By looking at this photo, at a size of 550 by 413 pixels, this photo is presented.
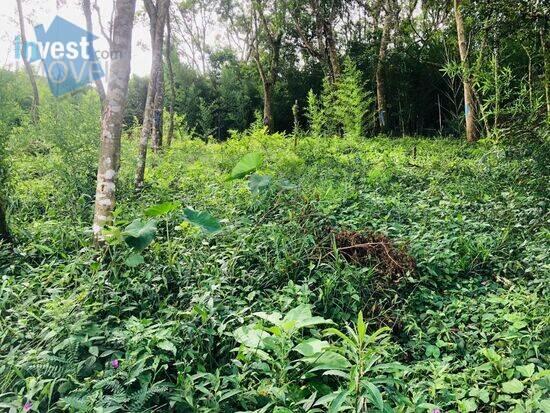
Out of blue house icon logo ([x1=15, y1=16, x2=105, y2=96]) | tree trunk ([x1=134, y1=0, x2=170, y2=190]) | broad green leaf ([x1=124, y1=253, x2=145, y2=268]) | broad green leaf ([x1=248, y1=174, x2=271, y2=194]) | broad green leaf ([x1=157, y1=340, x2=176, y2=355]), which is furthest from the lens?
blue house icon logo ([x1=15, y1=16, x2=105, y2=96])

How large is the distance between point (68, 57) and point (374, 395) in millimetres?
11467

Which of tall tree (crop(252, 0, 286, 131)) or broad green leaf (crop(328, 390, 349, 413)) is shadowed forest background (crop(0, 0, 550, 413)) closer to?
A: broad green leaf (crop(328, 390, 349, 413))

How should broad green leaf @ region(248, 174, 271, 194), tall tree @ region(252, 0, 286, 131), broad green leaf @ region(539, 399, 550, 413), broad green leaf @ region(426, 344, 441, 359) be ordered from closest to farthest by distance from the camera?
broad green leaf @ region(539, 399, 550, 413) → broad green leaf @ region(426, 344, 441, 359) → broad green leaf @ region(248, 174, 271, 194) → tall tree @ region(252, 0, 286, 131)

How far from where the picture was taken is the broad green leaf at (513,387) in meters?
1.72

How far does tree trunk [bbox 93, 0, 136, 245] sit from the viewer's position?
2.90 meters

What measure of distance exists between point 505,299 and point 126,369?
2.27m

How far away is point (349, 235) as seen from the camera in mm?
3037

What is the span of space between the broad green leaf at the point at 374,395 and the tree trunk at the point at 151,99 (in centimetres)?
382

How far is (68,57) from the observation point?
1005 cm

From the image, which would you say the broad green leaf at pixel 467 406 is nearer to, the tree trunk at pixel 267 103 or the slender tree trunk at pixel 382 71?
the slender tree trunk at pixel 382 71

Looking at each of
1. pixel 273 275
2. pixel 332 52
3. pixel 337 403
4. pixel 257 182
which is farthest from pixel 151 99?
pixel 332 52

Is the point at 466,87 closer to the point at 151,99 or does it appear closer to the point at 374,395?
the point at 151,99

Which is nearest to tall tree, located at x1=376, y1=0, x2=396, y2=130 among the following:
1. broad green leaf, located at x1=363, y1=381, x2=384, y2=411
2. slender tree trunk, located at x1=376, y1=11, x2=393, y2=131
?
slender tree trunk, located at x1=376, y1=11, x2=393, y2=131

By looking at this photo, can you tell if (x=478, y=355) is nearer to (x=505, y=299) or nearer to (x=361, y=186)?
(x=505, y=299)
